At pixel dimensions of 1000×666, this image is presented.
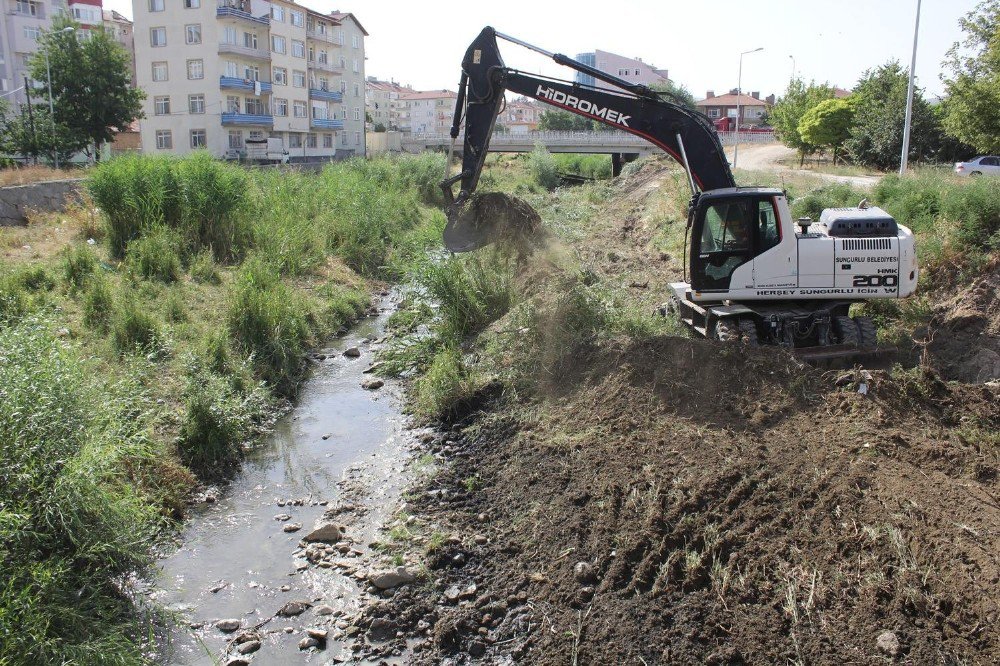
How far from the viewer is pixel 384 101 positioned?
123m

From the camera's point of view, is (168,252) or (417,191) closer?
(168,252)

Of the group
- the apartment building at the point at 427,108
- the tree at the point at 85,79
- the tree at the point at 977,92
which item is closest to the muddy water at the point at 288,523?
the tree at the point at 977,92

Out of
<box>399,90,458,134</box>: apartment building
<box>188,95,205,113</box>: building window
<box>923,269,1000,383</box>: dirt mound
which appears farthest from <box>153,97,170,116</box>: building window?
<box>399,90,458,134</box>: apartment building

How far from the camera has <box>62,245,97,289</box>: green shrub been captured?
13531mm

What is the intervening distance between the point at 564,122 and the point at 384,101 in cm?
5048

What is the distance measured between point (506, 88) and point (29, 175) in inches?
609

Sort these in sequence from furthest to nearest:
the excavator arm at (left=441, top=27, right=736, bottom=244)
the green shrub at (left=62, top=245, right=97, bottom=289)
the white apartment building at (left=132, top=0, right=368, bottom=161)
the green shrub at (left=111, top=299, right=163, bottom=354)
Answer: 1. the white apartment building at (left=132, top=0, right=368, bottom=161)
2. the green shrub at (left=62, top=245, right=97, bottom=289)
3. the green shrub at (left=111, top=299, right=163, bottom=354)
4. the excavator arm at (left=441, top=27, right=736, bottom=244)

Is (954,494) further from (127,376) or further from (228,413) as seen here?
(127,376)

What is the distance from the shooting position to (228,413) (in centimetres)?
1034

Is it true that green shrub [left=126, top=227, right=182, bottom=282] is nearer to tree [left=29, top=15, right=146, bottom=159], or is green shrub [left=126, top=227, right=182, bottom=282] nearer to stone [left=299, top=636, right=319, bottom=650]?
stone [left=299, top=636, right=319, bottom=650]

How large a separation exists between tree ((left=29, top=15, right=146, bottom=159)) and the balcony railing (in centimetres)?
1151

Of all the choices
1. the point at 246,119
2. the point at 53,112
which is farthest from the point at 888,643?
the point at 246,119

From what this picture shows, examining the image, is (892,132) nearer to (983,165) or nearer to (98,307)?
(983,165)

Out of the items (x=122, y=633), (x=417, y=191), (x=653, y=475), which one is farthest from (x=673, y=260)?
(x=417, y=191)
